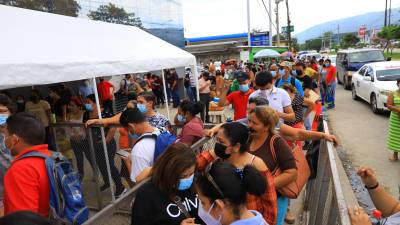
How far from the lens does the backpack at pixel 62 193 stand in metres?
2.36

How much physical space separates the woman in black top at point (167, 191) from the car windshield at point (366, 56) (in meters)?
17.3

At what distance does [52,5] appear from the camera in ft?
39.7

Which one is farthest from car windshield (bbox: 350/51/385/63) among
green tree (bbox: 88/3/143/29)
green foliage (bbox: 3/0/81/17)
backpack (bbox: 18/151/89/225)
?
backpack (bbox: 18/151/89/225)

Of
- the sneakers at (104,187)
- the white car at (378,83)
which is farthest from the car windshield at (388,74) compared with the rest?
the sneakers at (104,187)

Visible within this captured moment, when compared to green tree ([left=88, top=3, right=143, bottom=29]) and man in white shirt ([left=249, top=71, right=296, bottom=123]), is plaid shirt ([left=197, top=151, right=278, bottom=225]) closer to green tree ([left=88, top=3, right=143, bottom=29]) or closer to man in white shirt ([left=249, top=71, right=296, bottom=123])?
man in white shirt ([left=249, top=71, right=296, bottom=123])

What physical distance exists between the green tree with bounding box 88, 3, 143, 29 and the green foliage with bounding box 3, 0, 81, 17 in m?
1.11

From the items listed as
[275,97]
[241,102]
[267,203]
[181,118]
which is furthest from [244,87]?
[267,203]

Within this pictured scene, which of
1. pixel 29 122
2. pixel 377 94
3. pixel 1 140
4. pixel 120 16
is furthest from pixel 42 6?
pixel 377 94

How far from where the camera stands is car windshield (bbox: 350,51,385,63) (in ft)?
56.1

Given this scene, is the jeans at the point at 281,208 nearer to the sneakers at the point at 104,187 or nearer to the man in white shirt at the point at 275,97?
the man in white shirt at the point at 275,97

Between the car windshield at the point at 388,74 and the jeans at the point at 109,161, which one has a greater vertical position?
the car windshield at the point at 388,74

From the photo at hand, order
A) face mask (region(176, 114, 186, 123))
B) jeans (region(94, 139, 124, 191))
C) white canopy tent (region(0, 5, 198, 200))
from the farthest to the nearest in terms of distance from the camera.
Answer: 1. jeans (region(94, 139, 124, 191))
2. face mask (region(176, 114, 186, 123))
3. white canopy tent (region(0, 5, 198, 200))

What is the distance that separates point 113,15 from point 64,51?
11325mm

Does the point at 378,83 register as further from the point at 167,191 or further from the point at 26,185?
the point at 26,185
